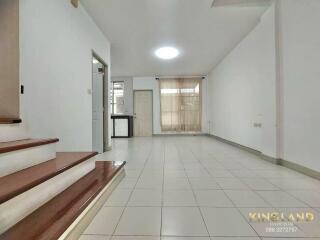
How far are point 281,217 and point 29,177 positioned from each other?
207 cm

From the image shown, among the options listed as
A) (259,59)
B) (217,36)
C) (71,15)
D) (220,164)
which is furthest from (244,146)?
(71,15)

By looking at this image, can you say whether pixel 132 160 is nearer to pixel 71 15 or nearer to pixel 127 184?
pixel 127 184

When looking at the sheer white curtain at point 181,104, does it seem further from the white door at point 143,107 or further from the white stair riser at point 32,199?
the white stair riser at point 32,199

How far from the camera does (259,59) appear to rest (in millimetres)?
4215

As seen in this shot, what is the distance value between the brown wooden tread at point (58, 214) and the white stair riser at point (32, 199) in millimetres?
34

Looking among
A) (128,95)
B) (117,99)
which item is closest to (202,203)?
(128,95)

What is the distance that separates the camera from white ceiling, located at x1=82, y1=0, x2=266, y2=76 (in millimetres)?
3602

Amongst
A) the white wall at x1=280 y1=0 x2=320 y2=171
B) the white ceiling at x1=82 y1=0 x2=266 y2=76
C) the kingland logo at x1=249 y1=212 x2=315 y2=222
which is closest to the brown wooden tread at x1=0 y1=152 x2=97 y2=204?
the kingland logo at x1=249 y1=212 x2=315 y2=222

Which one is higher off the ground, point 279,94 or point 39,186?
point 279,94

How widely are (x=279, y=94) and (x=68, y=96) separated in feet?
12.0

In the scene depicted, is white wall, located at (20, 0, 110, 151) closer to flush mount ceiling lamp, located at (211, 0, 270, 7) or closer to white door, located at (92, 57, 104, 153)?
white door, located at (92, 57, 104, 153)

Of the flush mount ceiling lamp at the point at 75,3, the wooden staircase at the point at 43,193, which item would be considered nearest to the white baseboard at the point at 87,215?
the wooden staircase at the point at 43,193

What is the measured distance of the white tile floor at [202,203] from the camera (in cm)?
147

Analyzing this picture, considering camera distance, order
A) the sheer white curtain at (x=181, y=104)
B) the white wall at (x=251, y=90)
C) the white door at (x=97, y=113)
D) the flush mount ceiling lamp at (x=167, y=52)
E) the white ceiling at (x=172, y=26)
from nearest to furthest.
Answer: the white ceiling at (x=172, y=26) → the white wall at (x=251, y=90) → the white door at (x=97, y=113) → the flush mount ceiling lamp at (x=167, y=52) → the sheer white curtain at (x=181, y=104)
